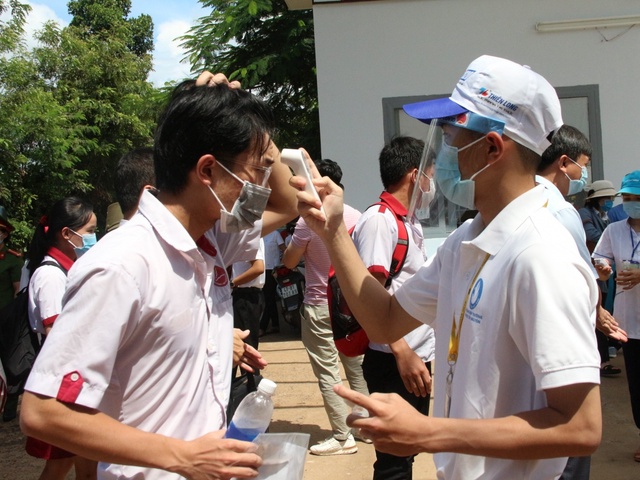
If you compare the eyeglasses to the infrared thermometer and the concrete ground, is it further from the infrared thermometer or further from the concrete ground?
the concrete ground

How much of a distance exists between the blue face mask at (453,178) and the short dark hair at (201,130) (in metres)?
0.60

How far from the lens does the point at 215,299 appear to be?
2268mm

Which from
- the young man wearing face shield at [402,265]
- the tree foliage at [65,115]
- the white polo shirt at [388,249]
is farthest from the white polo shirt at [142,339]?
the tree foliage at [65,115]

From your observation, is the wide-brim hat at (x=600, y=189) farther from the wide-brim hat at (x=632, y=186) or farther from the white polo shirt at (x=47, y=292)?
the white polo shirt at (x=47, y=292)

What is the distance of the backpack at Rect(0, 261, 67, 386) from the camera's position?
497 cm

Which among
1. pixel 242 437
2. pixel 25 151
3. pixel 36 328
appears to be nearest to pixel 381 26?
pixel 36 328

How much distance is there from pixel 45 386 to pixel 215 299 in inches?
27.1

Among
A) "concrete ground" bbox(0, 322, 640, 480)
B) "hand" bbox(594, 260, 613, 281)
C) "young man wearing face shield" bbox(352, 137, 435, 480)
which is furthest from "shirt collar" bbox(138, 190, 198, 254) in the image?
"hand" bbox(594, 260, 613, 281)

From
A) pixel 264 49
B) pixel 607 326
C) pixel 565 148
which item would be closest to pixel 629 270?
pixel 607 326

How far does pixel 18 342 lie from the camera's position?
5.01 metres

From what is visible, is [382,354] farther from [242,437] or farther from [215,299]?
[242,437]

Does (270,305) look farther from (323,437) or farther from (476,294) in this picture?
(476,294)

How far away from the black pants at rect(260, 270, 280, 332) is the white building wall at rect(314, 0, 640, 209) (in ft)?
10.4

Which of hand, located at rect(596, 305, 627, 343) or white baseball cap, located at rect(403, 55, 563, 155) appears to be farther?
hand, located at rect(596, 305, 627, 343)
